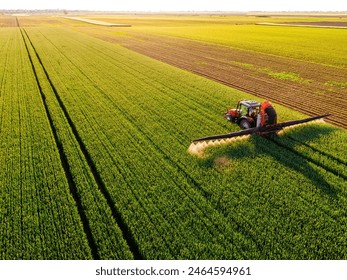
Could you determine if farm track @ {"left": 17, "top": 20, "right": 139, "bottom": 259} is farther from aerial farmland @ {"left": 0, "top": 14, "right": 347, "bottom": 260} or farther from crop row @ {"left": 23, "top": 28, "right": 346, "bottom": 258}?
crop row @ {"left": 23, "top": 28, "right": 346, "bottom": 258}

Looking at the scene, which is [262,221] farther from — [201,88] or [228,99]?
[201,88]

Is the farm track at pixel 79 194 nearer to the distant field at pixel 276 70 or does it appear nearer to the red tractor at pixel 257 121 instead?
the red tractor at pixel 257 121

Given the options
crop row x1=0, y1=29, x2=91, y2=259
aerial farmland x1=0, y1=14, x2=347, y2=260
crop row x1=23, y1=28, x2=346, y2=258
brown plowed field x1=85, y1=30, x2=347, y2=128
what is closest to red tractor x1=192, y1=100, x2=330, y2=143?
aerial farmland x1=0, y1=14, x2=347, y2=260

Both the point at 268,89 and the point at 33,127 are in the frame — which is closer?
the point at 33,127

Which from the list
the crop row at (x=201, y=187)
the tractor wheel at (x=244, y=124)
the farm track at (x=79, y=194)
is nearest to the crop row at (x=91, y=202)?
the farm track at (x=79, y=194)

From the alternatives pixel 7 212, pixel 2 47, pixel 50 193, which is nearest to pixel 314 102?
pixel 50 193
